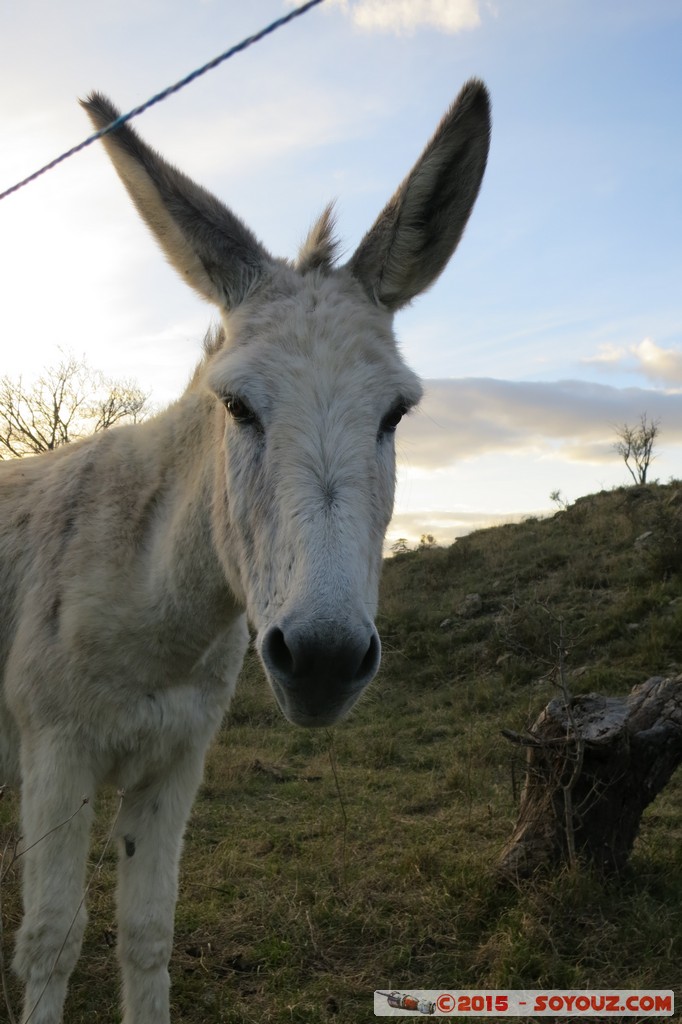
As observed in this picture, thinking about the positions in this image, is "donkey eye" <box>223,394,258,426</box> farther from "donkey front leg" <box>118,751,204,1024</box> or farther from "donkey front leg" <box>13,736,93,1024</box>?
"donkey front leg" <box>118,751,204,1024</box>

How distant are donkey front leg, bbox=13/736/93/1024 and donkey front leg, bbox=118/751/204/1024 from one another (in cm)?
33

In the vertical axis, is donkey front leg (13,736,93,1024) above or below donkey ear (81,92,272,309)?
below

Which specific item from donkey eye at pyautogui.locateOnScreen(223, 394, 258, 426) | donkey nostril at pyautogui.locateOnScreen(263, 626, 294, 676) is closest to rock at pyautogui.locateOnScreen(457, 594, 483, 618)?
donkey eye at pyautogui.locateOnScreen(223, 394, 258, 426)

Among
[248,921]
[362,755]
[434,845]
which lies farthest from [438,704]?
[248,921]

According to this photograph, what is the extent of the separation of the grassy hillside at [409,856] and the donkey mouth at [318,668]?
2241 millimetres

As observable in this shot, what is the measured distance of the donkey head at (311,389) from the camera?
6.64 feet

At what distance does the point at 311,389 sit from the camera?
2.34m

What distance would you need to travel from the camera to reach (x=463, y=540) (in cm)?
1670

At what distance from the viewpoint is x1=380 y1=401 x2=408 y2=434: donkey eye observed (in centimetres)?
252

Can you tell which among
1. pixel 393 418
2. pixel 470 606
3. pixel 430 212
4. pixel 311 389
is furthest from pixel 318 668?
pixel 470 606

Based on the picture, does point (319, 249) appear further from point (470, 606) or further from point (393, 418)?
point (470, 606)

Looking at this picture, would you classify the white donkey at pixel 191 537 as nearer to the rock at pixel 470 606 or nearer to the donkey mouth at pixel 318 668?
the donkey mouth at pixel 318 668

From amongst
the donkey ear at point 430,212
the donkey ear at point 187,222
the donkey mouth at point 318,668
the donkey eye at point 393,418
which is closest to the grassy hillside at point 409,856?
the donkey mouth at point 318,668

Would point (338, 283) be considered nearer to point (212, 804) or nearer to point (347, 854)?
point (347, 854)
